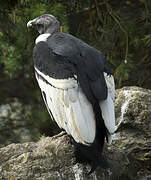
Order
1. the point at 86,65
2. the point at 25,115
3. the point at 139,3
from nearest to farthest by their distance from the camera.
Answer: the point at 86,65 → the point at 139,3 → the point at 25,115

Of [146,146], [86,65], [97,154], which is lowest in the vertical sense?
[146,146]

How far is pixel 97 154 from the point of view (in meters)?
3.20

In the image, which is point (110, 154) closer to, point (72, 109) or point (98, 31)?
point (72, 109)

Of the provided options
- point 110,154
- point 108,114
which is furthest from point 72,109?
point 110,154

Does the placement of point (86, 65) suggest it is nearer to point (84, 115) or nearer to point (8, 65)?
point (84, 115)

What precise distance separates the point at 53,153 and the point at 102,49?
6.15ft

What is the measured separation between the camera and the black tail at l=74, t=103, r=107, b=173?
312 cm

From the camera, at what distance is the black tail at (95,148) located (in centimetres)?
312

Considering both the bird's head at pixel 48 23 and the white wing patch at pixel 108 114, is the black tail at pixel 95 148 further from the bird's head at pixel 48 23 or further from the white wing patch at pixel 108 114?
the bird's head at pixel 48 23

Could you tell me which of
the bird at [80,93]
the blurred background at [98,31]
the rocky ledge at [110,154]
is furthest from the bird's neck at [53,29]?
the rocky ledge at [110,154]

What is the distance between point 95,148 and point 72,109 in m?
0.33

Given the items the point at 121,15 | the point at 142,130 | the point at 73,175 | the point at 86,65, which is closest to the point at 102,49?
the point at 121,15

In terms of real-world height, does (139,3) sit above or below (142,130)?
above

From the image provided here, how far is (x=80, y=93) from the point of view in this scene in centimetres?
312
